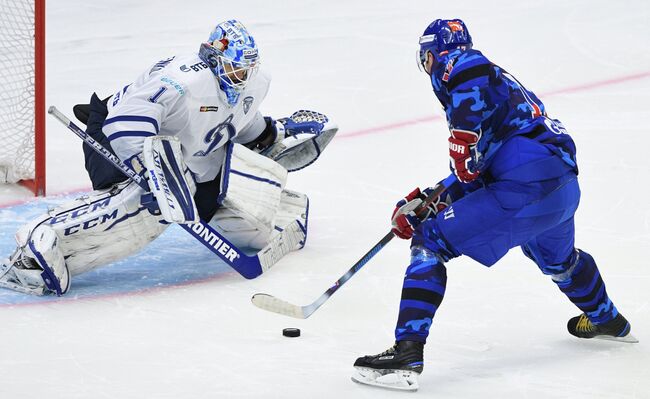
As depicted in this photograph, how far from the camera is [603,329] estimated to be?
3.63 meters

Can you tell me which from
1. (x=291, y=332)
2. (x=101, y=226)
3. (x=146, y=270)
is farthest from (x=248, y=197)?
(x=291, y=332)

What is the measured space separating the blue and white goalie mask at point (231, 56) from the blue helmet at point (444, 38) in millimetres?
976

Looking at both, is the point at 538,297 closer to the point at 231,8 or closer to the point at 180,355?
the point at 180,355

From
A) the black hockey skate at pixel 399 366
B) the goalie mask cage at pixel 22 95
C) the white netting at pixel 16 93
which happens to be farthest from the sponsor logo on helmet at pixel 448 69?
the white netting at pixel 16 93

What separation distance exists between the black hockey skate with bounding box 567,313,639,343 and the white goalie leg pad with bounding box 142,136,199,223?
4.11 ft

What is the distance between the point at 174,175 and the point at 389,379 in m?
1.17

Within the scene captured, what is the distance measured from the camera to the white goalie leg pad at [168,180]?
3988 millimetres

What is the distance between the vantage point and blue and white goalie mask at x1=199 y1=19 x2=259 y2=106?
13.6ft

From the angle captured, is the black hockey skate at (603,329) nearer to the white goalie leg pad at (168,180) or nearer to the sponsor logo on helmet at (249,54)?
the white goalie leg pad at (168,180)

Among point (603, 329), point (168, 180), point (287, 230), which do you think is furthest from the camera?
point (287, 230)

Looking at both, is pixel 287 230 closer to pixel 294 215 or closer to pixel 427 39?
pixel 294 215

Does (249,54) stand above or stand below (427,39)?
below

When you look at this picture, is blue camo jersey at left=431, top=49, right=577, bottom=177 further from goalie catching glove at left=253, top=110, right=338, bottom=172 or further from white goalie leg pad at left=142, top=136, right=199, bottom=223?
goalie catching glove at left=253, top=110, right=338, bottom=172

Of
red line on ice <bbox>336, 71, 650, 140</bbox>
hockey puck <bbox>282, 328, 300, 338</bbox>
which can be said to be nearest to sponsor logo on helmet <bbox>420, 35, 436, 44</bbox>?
hockey puck <bbox>282, 328, 300, 338</bbox>
